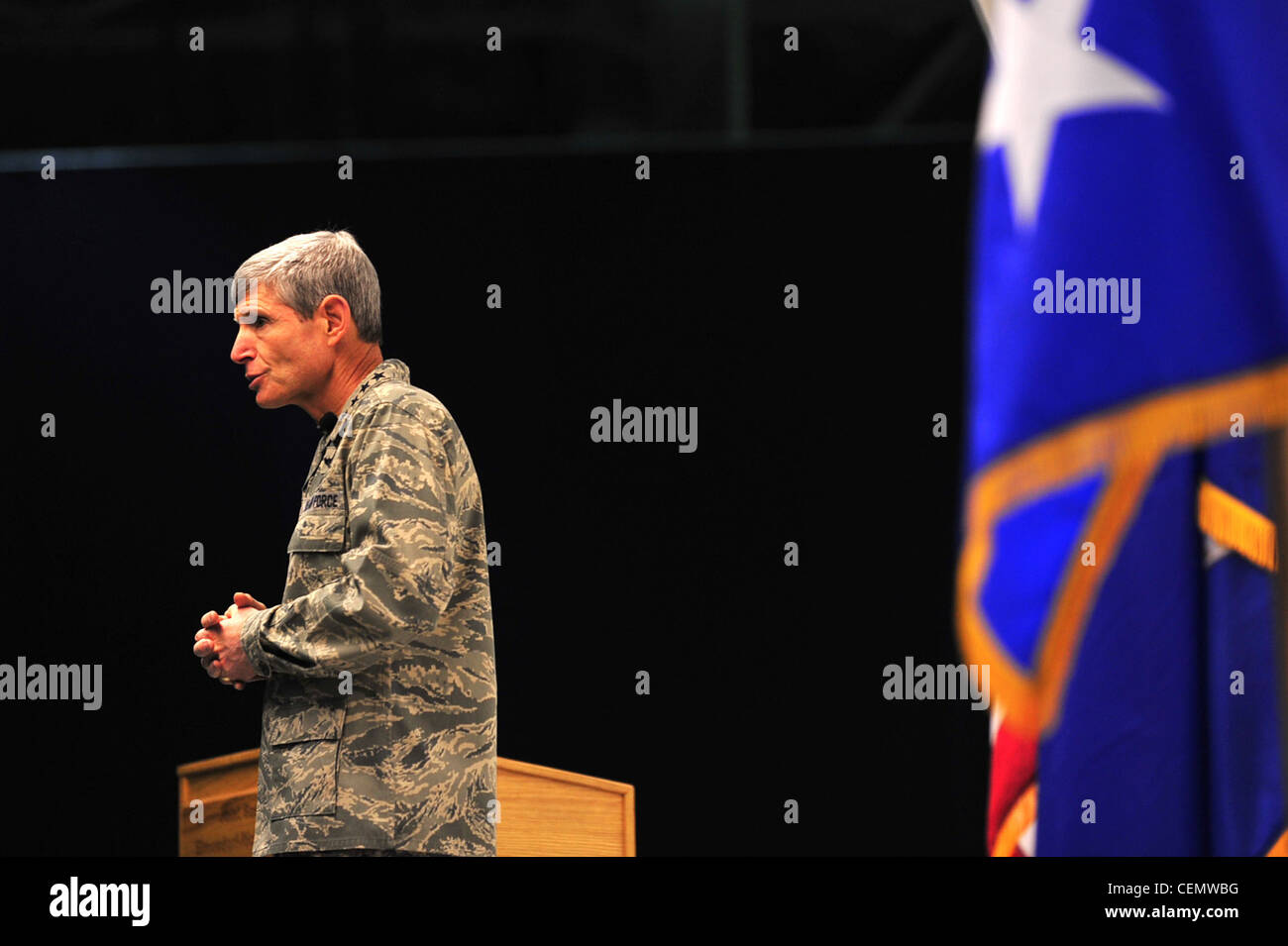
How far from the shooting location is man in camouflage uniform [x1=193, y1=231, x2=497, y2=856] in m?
2.05

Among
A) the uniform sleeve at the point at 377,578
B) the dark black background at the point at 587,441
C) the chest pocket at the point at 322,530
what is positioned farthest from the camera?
the dark black background at the point at 587,441

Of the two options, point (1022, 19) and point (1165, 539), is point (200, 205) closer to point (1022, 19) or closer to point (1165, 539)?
point (1022, 19)

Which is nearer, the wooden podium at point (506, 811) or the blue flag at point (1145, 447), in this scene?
the blue flag at point (1145, 447)

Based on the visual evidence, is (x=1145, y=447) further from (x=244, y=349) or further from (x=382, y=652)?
(x=244, y=349)

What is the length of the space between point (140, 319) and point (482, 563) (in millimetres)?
2436

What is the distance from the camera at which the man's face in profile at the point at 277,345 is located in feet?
7.40

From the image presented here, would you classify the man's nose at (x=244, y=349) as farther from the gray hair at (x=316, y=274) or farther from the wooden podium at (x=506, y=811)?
the wooden podium at (x=506, y=811)

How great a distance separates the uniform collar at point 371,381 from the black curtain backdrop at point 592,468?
190 cm

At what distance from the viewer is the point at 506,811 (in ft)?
9.90

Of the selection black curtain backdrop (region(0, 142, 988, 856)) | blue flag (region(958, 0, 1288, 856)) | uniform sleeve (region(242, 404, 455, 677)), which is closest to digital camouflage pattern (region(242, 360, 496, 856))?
uniform sleeve (region(242, 404, 455, 677))

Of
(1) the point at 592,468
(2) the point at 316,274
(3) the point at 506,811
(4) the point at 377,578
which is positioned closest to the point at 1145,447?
(4) the point at 377,578

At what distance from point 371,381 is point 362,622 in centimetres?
41

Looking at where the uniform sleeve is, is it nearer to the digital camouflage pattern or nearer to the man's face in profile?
the digital camouflage pattern

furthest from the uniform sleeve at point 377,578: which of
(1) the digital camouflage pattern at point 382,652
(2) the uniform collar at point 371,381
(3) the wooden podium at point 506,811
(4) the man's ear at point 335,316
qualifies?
(3) the wooden podium at point 506,811
